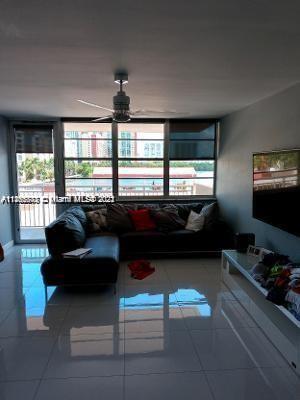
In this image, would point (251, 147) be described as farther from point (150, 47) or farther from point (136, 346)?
point (136, 346)

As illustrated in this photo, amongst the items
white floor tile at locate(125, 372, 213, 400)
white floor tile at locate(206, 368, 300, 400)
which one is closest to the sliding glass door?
white floor tile at locate(125, 372, 213, 400)

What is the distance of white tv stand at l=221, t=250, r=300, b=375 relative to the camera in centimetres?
238

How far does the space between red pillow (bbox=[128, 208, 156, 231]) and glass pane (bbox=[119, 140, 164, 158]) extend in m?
1.22

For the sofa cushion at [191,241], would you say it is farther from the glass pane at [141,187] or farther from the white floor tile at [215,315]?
the white floor tile at [215,315]

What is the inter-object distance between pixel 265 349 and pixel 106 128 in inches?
183

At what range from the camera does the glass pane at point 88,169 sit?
5926mm

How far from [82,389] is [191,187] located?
4536 millimetres

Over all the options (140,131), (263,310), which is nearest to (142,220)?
(140,131)

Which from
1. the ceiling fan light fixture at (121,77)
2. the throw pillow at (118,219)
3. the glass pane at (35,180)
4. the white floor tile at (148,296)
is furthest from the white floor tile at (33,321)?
the glass pane at (35,180)

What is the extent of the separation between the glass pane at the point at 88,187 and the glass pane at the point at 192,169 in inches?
52.0

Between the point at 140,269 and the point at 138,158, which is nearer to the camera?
the point at 140,269

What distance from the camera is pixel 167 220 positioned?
208 inches

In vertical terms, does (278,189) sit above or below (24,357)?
above

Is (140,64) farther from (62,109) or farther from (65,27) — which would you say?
(62,109)
